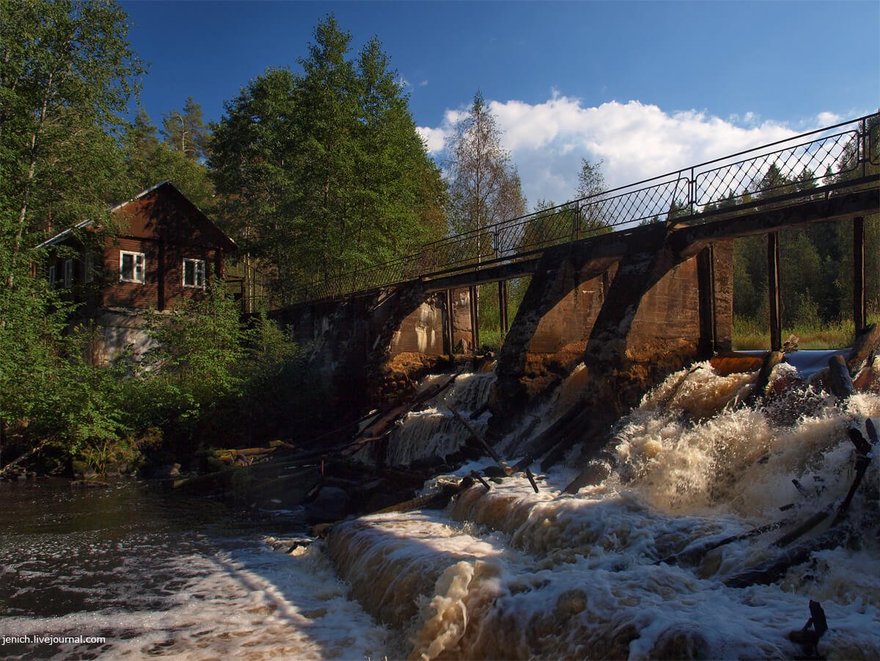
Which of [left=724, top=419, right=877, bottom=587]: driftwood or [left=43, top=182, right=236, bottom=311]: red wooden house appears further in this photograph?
[left=43, top=182, right=236, bottom=311]: red wooden house

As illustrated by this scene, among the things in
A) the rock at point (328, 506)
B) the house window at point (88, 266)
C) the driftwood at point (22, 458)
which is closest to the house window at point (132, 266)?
the house window at point (88, 266)

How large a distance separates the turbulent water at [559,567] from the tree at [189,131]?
50861mm

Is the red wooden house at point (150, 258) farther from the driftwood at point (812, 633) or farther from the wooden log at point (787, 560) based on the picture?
the driftwood at point (812, 633)

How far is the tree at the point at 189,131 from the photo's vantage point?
183 feet

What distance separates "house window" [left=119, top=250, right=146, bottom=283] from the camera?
2709 cm

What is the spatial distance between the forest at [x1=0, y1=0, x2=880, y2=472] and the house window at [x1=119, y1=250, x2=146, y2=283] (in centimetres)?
304

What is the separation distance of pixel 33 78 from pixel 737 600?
76.4 feet

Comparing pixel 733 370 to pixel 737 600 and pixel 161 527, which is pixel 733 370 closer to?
pixel 737 600

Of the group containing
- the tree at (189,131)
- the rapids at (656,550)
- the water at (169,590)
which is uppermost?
the tree at (189,131)

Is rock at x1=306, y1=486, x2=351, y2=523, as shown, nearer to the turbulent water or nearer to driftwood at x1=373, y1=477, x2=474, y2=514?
the turbulent water

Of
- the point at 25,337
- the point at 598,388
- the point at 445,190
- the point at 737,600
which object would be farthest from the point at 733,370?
the point at 445,190

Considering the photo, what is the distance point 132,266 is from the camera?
27453 mm

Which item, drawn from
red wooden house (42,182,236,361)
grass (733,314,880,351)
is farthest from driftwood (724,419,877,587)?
red wooden house (42,182,236,361)

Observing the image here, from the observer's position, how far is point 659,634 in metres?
4.38
